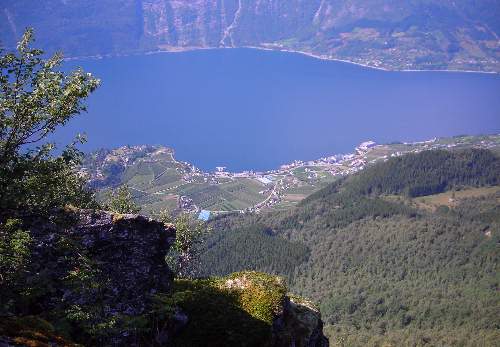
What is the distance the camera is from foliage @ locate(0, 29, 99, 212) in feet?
55.8


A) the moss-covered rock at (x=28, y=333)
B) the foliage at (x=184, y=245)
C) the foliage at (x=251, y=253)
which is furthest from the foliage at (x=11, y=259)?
the foliage at (x=251, y=253)

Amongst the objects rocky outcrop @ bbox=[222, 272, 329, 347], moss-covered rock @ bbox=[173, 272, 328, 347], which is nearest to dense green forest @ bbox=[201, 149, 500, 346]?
rocky outcrop @ bbox=[222, 272, 329, 347]

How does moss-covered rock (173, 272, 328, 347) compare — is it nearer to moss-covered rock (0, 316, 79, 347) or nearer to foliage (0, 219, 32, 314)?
moss-covered rock (0, 316, 79, 347)

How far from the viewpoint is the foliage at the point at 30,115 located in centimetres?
1700

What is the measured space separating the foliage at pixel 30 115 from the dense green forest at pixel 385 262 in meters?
80.3

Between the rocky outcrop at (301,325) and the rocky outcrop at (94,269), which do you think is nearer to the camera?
the rocky outcrop at (94,269)

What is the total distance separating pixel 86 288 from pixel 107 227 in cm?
278

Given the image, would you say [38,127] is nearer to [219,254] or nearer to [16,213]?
[16,213]

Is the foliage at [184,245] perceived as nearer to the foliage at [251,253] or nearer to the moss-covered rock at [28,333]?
the moss-covered rock at [28,333]

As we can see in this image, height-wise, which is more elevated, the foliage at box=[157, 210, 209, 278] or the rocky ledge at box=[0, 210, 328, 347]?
the rocky ledge at box=[0, 210, 328, 347]

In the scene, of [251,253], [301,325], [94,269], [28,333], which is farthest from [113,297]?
[251,253]

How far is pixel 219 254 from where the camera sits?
148 metres

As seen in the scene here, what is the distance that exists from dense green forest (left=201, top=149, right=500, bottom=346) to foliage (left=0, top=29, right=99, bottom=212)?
263ft

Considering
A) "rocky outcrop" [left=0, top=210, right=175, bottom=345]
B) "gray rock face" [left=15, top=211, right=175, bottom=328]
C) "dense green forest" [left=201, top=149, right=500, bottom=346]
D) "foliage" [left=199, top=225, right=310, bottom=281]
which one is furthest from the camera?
"foliage" [left=199, top=225, right=310, bottom=281]
